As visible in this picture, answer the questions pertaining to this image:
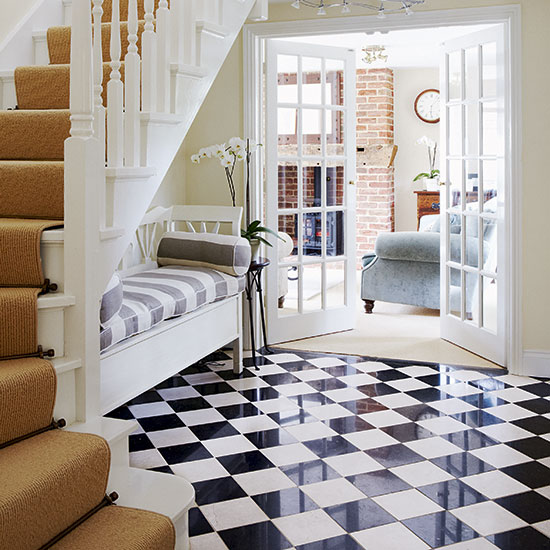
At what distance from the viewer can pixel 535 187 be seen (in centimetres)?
434

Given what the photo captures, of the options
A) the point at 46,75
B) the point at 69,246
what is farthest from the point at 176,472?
the point at 46,75

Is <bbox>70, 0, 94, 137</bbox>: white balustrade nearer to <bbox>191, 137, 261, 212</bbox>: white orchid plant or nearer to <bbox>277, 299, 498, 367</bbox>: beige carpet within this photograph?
<bbox>191, 137, 261, 212</bbox>: white orchid plant

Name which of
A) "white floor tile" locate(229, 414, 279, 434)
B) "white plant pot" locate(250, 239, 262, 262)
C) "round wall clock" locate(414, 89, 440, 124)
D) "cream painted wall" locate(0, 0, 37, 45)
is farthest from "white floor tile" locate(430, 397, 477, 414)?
"round wall clock" locate(414, 89, 440, 124)

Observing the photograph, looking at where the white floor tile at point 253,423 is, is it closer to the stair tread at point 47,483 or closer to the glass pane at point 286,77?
the stair tread at point 47,483

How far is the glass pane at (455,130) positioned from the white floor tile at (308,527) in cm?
325

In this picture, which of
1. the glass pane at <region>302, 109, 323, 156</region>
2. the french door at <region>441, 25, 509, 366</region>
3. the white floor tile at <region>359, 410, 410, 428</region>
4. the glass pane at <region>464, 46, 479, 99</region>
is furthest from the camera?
the glass pane at <region>302, 109, 323, 156</region>

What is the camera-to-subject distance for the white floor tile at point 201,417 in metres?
3.61

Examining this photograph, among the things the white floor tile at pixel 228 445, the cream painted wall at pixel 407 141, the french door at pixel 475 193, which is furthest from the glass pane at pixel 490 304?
the cream painted wall at pixel 407 141

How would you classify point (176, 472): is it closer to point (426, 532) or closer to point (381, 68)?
point (426, 532)

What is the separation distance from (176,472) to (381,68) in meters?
7.66

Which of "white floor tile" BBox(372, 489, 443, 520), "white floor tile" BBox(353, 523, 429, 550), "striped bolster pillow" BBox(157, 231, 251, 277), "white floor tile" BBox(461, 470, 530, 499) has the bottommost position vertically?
"white floor tile" BBox(353, 523, 429, 550)

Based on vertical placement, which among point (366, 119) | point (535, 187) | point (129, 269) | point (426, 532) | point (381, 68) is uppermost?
point (381, 68)

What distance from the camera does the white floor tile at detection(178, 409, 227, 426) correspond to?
3613 mm

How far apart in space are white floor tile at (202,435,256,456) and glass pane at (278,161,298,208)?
2228 millimetres
